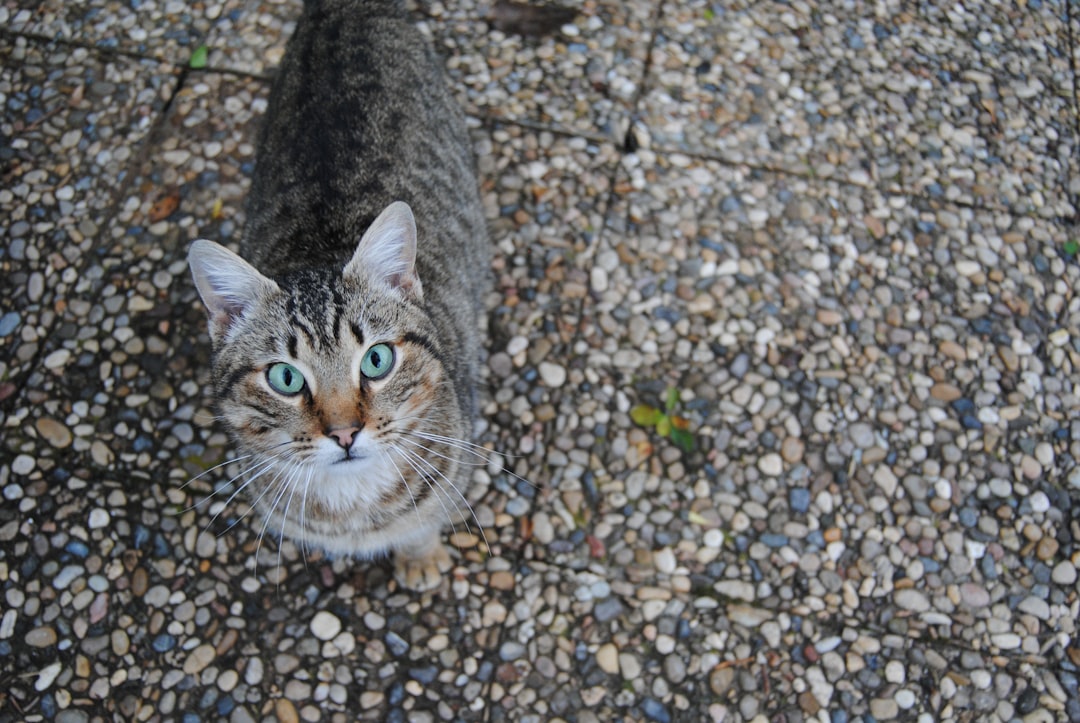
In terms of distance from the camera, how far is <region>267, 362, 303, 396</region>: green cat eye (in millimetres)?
2479

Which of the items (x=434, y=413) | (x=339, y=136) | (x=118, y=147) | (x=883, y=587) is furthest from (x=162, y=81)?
(x=883, y=587)

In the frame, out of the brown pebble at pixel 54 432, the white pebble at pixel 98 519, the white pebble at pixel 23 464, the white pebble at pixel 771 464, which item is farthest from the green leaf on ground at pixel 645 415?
the white pebble at pixel 23 464

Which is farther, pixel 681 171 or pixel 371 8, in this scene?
pixel 681 171

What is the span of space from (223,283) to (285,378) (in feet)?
1.11

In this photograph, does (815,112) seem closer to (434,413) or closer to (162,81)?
(434,413)

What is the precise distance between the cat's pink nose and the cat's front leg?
0.96 meters

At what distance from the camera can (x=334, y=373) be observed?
245 cm

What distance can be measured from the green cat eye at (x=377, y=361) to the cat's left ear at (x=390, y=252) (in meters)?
0.25

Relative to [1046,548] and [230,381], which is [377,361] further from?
[1046,548]

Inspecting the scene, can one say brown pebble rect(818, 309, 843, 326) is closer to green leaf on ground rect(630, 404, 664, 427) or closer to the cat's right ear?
green leaf on ground rect(630, 404, 664, 427)

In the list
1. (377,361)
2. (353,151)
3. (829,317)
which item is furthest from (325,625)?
(829,317)

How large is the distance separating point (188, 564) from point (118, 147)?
7.08 feet

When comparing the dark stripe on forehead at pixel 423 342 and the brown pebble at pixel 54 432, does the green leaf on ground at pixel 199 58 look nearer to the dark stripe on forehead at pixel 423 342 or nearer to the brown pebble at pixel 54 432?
the brown pebble at pixel 54 432

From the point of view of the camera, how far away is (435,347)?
2.78 m
